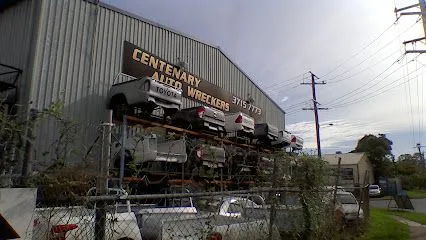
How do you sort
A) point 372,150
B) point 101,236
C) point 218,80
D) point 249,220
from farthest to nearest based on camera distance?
point 372,150
point 218,80
point 249,220
point 101,236

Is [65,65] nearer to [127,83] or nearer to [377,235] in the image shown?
[127,83]

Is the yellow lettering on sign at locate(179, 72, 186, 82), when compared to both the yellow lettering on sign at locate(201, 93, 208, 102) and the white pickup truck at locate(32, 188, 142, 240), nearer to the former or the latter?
the yellow lettering on sign at locate(201, 93, 208, 102)

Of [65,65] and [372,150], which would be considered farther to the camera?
[372,150]

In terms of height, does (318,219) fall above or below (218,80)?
below

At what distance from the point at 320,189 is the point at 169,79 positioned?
34.4ft

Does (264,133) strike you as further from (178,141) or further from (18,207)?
(18,207)

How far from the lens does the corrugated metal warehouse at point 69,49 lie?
42.0 ft

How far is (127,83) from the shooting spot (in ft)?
46.0

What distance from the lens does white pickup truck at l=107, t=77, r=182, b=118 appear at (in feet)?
43.8

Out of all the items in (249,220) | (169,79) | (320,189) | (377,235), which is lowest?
(377,235)

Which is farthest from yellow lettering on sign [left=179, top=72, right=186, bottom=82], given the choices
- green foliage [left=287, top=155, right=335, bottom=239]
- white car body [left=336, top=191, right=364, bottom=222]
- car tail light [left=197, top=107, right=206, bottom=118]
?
green foliage [left=287, top=155, right=335, bottom=239]

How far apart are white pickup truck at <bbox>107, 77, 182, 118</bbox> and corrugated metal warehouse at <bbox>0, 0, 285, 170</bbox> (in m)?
0.56

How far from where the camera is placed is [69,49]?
44.8 feet

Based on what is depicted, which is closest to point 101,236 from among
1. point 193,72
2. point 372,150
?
point 193,72
